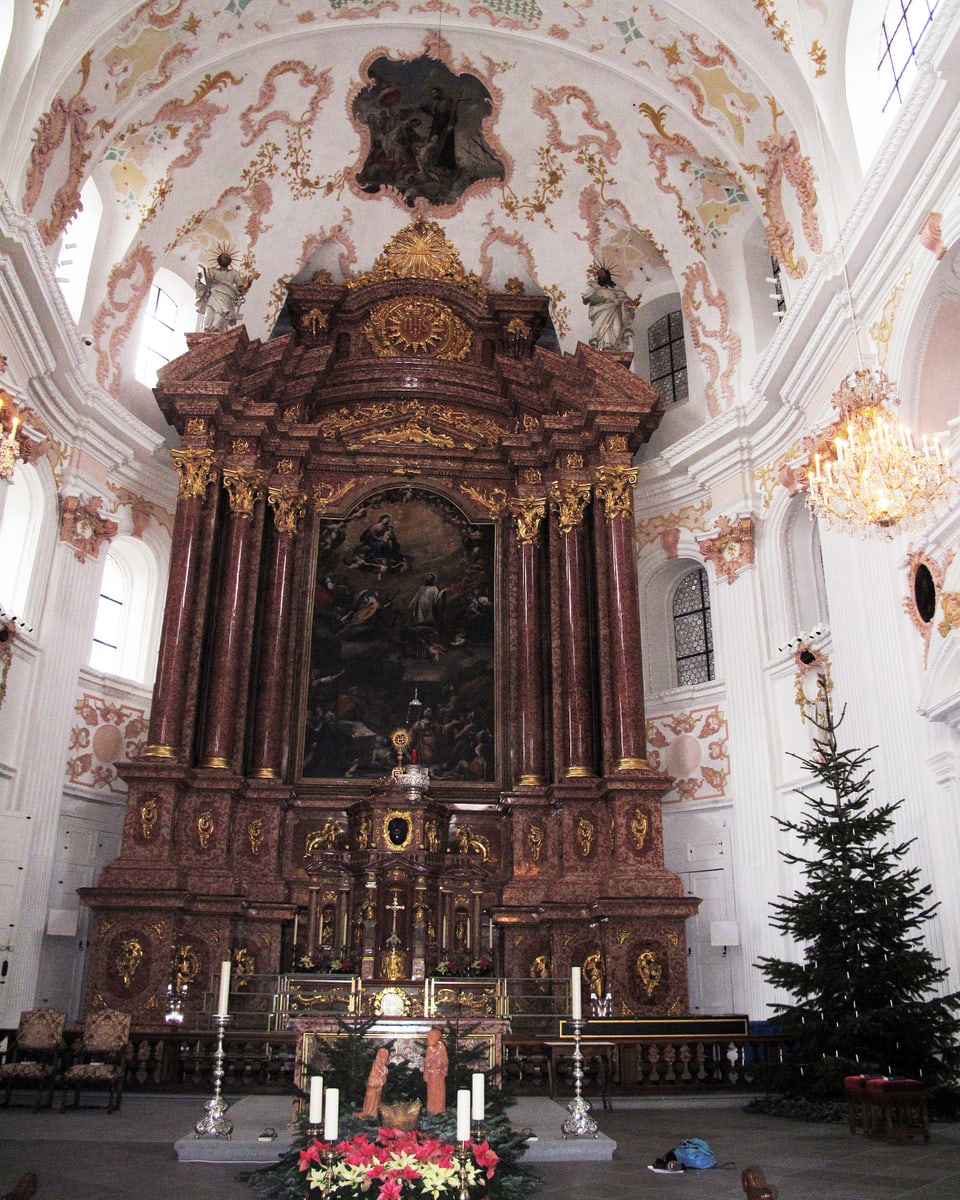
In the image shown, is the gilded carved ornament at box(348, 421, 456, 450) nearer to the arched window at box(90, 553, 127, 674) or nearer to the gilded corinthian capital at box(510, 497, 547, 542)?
the gilded corinthian capital at box(510, 497, 547, 542)

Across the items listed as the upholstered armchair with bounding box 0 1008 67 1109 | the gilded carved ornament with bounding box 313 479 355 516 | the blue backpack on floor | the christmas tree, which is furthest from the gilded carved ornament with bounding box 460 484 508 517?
the blue backpack on floor

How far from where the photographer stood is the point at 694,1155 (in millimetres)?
7742

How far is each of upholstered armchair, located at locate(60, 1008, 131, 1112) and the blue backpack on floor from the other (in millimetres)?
5909

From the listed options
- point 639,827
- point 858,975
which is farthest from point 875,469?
point 639,827

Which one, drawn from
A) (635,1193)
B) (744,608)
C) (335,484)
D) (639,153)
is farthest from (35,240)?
(635,1193)

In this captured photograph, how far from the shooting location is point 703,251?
725 inches

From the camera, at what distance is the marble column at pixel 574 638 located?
16688 millimetres

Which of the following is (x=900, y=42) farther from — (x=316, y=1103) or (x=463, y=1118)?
(x=316, y=1103)

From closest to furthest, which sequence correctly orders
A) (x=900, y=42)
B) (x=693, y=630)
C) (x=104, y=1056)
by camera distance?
(x=104, y=1056), (x=900, y=42), (x=693, y=630)

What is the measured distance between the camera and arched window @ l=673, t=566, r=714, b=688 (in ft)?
59.6

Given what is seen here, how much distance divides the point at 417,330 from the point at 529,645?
6159 millimetres

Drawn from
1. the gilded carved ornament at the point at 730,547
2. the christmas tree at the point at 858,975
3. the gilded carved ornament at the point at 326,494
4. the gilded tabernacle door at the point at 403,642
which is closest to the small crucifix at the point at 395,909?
the gilded tabernacle door at the point at 403,642

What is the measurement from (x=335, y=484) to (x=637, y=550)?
5299 millimetres

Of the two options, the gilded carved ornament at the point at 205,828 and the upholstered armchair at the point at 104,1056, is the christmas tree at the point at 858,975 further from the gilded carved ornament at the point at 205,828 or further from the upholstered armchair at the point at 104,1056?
the gilded carved ornament at the point at 205,828
